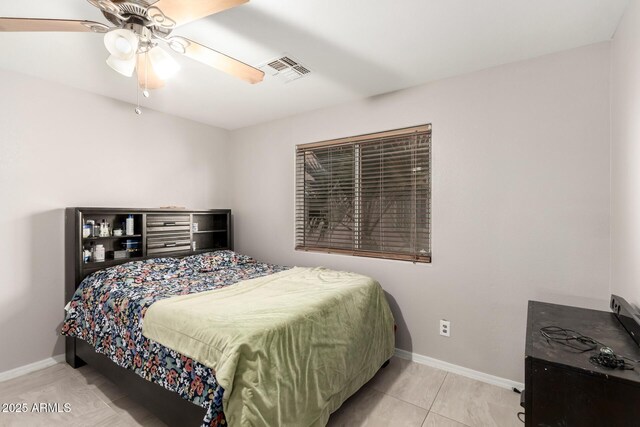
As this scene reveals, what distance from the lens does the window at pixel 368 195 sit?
2.65 metres

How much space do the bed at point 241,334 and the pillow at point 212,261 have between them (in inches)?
8.7

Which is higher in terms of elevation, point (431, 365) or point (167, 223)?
point (167, 223)

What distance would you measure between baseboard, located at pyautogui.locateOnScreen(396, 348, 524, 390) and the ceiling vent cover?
2.53m

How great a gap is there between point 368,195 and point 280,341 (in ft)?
5.79

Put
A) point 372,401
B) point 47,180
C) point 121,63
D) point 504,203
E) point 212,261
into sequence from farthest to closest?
point 212,261
point 47,180
point 504,203
point 372,401
point 121,63

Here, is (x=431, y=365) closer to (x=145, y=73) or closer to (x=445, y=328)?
(x=445, y=328)

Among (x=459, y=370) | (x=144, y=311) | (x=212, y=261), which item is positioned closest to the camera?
(x=144, y=311)

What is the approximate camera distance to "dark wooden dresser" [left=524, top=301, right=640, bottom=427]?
101cm

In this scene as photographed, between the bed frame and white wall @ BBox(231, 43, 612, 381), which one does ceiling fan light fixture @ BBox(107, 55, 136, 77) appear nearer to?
the bed frame

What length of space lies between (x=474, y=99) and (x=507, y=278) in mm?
1397

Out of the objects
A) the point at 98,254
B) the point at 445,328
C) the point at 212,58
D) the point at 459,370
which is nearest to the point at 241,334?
the point at 212,58

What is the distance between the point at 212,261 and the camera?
3.14 meters

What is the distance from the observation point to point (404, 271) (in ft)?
8.77

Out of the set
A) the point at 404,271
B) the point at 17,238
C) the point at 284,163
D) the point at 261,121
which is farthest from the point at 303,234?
the point at 17,238
